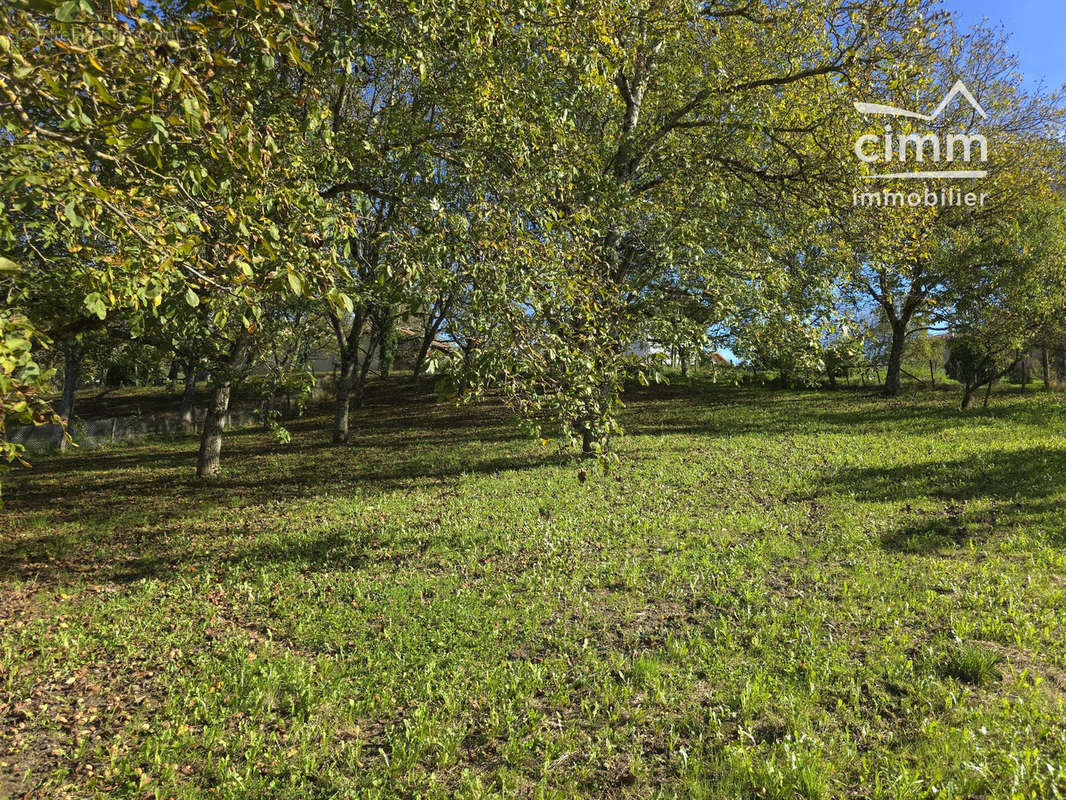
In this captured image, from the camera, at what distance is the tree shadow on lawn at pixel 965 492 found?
8586 millimetres

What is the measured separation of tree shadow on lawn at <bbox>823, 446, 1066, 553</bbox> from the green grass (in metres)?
0.08

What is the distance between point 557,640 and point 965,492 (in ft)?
31.4

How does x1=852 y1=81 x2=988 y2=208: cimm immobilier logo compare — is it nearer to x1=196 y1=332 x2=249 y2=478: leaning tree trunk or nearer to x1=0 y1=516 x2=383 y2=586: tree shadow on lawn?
x1=0 y1=516 x2=383 y2=586: tree shadow on lawn

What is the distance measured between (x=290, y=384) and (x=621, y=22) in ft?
31.3

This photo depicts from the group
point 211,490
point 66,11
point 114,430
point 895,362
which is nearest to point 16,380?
point 66,11

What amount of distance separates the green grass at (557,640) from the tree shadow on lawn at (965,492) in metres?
0.08

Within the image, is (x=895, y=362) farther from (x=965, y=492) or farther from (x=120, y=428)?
(x=120, y=428)

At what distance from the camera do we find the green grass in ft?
13.3

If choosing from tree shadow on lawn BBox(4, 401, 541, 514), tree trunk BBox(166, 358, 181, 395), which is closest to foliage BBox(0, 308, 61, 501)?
tree shadow on lawn BBox(4, 401, 541, 514)

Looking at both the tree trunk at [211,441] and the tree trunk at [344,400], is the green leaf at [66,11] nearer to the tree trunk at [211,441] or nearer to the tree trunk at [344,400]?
the tree trunk at [211,441]

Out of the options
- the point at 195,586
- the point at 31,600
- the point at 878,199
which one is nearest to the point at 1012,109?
the point at 878,199

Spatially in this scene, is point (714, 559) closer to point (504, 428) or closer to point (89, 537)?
point (89, 537)

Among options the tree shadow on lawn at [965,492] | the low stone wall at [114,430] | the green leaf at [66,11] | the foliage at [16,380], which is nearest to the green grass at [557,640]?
the tree shadow on lawn at [965,492]

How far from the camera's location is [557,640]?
5918 mm
